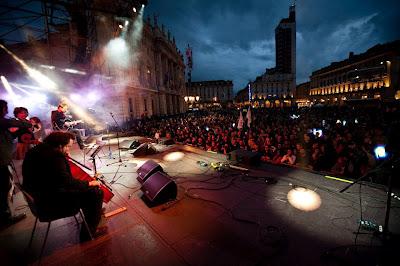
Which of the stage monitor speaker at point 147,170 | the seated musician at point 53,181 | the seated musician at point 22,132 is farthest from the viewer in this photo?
the stage monitor speaker at point 147,170

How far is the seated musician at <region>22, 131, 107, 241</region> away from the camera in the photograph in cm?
290

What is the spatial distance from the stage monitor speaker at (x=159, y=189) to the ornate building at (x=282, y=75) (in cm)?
10442

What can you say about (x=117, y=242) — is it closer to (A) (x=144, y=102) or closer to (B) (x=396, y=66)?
(B) (x=396, y=66)

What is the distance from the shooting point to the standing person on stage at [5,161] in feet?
12.7

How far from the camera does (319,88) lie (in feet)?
253

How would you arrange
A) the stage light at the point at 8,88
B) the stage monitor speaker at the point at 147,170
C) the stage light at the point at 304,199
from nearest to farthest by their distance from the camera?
1. the stage light at the point at 304,199
2. the stage monitor speaker at the point at 147,170
3. the stage light at the point at 8,88

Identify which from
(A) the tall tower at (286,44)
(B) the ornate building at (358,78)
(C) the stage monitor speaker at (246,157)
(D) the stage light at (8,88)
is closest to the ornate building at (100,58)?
(D) the stage light at (8,88)

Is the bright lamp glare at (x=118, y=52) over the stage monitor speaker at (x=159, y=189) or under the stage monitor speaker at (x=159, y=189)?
over

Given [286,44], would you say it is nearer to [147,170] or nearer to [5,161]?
[147,170]

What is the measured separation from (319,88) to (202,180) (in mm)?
87179

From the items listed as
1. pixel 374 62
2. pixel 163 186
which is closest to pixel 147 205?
pixel 163 186

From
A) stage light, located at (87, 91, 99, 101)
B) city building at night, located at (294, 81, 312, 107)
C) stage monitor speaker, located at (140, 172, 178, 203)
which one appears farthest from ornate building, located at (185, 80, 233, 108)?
stage monitor speaker, located at (140, 172, 178, 203)

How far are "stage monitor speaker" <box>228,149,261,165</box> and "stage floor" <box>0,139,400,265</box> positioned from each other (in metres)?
1.19

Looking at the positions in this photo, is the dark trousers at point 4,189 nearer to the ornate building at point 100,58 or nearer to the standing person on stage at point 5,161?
the standing person on stage at point 5,161
